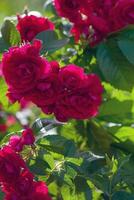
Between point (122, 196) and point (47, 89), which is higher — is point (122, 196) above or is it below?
below

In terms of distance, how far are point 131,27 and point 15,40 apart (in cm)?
29

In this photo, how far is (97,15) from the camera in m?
1.87

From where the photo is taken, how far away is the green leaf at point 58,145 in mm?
1647

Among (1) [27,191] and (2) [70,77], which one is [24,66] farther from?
(1) [27,191]

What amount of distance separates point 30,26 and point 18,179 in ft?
1.60

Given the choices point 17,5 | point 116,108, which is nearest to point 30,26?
point 116,108

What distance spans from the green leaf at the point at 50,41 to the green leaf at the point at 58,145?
26cm

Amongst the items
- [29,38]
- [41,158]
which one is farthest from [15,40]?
[41,158]

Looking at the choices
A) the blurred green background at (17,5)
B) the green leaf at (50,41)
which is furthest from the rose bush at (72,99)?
the blurred green background at (17,5)

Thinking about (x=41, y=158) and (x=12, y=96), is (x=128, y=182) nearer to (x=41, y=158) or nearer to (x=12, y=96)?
(x=41, y=158)

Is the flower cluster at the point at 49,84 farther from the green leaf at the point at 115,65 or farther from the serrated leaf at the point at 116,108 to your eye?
the serrated leaf at the point at 116,108

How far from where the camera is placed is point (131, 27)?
1.83 meters

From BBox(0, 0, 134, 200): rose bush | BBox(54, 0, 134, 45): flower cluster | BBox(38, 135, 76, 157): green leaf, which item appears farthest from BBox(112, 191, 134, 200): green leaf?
BBox(54, 0, 134, 45): flower cluster

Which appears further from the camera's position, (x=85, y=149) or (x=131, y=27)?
(x=85, y=149)
